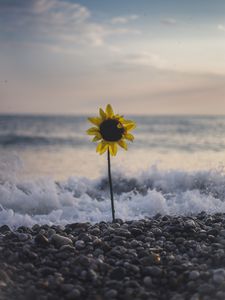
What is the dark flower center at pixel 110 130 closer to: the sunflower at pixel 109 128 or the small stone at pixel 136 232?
the sunflower at pixel 109 128

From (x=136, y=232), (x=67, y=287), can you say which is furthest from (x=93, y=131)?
(x=67, y=287)

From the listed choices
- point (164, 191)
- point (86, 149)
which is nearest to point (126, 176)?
point (164, 191)

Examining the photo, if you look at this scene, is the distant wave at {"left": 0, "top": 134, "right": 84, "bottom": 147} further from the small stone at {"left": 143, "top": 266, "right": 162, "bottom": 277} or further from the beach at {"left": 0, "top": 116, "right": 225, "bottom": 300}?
the small stone at {"left": 143, "top": 266, "right": 162, "bottom": 277}

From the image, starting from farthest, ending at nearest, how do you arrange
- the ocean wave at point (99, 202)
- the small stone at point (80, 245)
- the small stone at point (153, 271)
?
the ocean wave at point (99, 202) → the small stone at point (80, 245) → the small stone at point (153, 271)

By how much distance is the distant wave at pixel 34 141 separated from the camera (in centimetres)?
2799

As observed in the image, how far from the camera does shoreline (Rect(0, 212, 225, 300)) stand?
4.31m

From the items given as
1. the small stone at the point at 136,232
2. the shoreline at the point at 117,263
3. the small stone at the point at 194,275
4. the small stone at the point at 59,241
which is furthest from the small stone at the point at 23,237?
the small stone at the point at 194,275

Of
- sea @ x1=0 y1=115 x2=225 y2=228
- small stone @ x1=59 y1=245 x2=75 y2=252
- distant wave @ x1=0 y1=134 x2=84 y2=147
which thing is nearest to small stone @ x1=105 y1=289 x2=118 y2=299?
small stone @ x1=59 y1=245 x2=75 y2=252

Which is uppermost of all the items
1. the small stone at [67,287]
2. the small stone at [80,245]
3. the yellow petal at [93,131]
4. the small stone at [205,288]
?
the yellow petal at [93,131]

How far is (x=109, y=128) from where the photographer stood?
6566mm

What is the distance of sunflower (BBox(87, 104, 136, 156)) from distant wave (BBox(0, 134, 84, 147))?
2110cm

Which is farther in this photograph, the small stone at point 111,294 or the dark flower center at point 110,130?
the dark flower center at point 110,130

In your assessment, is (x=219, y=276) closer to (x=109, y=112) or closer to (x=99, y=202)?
(x=109, y=112)

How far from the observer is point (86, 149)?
25078 millimetres
